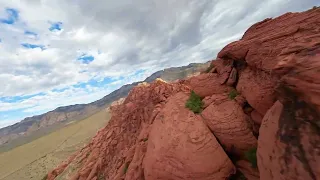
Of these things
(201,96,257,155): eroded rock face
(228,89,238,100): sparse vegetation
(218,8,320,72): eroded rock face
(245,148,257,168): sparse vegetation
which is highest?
(218,8,320,72): eroded rock face

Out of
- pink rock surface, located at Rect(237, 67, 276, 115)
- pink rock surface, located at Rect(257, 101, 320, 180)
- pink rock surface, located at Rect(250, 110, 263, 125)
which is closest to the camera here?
pink rock surface, located at Rect(257, 101, 320, 180)

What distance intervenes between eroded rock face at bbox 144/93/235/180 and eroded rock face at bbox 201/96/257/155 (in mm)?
468

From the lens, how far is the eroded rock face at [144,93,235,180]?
40.3ft

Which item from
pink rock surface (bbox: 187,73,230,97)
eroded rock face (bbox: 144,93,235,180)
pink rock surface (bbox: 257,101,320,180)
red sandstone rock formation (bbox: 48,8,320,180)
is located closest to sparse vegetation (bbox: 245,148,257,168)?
red sandstone rock formation (bbox: 48,8,320,180)

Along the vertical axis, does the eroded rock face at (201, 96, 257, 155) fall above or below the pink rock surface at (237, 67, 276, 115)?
below

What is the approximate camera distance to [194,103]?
50.5ft

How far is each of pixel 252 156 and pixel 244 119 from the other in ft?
6.24

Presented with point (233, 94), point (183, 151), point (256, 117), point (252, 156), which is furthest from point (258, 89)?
point (183, 151)

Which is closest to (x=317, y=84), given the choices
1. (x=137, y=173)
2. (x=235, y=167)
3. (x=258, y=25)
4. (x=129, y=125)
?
(x=235, y=167)

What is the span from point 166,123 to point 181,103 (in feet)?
5.66

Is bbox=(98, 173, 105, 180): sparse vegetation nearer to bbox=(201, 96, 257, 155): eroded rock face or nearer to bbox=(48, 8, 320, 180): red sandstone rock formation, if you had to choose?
bbox=(48, 8, 320, 180): red sandstone rock formation

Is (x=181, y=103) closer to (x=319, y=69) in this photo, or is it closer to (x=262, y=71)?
(x=262, y=71)

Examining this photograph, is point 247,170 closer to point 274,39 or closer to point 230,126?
point 230,126

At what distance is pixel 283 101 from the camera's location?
→ 7.98m
